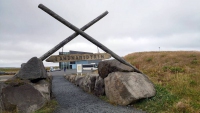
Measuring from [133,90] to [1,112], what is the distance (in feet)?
20.2

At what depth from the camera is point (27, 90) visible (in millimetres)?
8352

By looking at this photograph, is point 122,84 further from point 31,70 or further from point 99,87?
point 31,70

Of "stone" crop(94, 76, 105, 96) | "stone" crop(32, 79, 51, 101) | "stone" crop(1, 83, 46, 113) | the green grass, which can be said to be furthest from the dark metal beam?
the green grass

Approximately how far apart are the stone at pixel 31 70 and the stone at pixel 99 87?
4169 mm

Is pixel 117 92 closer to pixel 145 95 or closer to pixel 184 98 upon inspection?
pixel 145 95

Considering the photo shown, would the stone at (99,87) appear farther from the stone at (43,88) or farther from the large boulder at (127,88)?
the stone at (43,88)

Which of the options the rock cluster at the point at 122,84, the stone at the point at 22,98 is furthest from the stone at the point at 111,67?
the stone at the point at 22,98

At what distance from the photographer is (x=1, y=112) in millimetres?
7875

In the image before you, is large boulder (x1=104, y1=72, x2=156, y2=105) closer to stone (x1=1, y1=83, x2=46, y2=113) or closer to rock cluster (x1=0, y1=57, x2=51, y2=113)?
rock cluster (x1=0, y1=57, x2=51, y2=113)

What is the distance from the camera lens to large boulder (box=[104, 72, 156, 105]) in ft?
29.9

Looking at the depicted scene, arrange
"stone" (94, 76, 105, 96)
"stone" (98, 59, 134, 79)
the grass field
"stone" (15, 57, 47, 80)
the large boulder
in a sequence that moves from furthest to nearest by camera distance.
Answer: "stone" (94, 76, 105, 96)
"stone" (98, 59, 134, 79)
the large boulder
"stone" (15, 57, 47, 80)
the grass field

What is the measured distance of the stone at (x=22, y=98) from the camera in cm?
785

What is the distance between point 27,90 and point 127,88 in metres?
4.78

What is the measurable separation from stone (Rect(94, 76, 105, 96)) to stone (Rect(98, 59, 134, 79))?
1.29 feet
